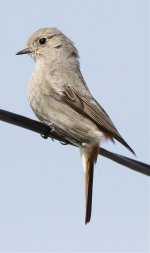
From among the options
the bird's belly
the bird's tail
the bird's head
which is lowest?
the bird's tail

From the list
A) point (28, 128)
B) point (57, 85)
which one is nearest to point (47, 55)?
point (57, 85)

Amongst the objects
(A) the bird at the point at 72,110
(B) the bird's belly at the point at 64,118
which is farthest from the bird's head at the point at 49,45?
(B) the bird's belly at the point at 64,118

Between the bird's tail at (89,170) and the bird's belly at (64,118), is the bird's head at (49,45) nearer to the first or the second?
the bird's belly at (64,118)

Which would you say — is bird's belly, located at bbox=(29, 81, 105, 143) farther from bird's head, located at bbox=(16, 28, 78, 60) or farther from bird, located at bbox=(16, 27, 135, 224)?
bird's head, located at bbox=(16, 28, 78, 60)

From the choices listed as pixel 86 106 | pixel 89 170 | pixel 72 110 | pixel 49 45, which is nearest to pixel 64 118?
pixel 72 110

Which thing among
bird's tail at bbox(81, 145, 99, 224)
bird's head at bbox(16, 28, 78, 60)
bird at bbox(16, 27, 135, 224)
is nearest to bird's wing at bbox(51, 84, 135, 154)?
bird at bbox(16, 27, 135, 224)

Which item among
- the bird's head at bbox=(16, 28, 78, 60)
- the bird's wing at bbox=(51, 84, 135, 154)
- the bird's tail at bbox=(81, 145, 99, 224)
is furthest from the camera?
the bird's head at bbox=(16, 28, 78, 60)

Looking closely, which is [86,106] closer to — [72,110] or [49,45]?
[72,110]

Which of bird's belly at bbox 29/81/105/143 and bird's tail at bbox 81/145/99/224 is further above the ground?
bird's belly at bbox 29/81/105/143
